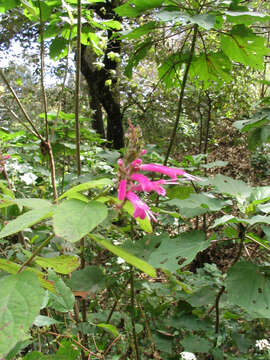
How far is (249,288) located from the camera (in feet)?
3.53

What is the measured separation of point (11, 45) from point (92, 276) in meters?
8.12

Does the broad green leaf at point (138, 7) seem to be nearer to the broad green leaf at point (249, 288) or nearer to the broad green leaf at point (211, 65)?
the broad green leaf at point (211, 65)

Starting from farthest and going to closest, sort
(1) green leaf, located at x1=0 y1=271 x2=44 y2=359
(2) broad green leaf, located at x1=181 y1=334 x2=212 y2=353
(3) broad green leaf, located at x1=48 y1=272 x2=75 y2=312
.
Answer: (2) broad green leaf, located at x1=181 y1=334 x2=212 y2=353 → (3) broad green leaf, located at x1=48 y1=272 x2=75 y2=312 → (1) green leaf, located at x1=0 y1=271 x2=44 y2=359

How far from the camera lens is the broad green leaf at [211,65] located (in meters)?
1.69

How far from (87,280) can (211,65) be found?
137cm

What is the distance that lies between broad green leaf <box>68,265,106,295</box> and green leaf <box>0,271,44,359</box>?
725 millimetres

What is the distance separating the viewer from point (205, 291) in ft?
4.98

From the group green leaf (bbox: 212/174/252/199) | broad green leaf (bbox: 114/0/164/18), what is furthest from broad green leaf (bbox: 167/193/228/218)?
broad green leaf (bbox: 114/0/164/18)

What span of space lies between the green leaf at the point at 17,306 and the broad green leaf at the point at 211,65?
5.14 ft

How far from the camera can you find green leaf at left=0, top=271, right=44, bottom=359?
500 millimetres

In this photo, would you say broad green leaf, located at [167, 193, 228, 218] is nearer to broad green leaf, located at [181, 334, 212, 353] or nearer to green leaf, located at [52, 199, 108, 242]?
green leaf, located at [52, 199, 108, 242]

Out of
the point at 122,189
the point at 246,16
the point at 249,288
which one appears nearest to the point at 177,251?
the point at 249,288

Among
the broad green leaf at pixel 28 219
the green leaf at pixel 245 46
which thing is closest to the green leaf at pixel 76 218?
the broad green leaf at pixel 28 219

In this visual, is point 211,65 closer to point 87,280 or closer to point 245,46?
point 245,46
